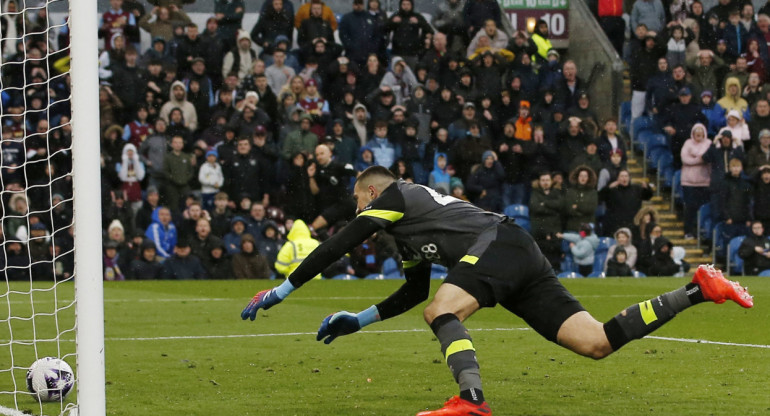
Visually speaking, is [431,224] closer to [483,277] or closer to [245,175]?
[483,277]

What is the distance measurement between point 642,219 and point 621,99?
4.28 m

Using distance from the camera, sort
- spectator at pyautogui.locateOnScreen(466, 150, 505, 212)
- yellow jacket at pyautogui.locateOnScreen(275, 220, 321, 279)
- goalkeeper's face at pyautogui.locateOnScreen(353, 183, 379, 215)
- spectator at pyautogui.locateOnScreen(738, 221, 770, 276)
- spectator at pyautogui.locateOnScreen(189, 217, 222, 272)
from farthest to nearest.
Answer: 1. spectator at pyautogui.locateOnScreen(738, 221, 770, 276)
2. spectator at pyautogui.locateOnScreen(466, 150, 505, 212)
3. spectator at pyautogui.locateOnScreen(189, 217, 222, 272)
4. yellow jacket at pyautogui.locateOnScreen(275, 220, 321, 279)
5. goalkeeper's face at pyautogui.locateOnScreen(353, 183, 379, 215)

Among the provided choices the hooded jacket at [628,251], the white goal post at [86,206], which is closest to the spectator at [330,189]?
the hooded jacket at [628,251]

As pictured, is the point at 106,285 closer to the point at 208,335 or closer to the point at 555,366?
the point at 208,335

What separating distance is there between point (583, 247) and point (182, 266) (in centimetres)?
635

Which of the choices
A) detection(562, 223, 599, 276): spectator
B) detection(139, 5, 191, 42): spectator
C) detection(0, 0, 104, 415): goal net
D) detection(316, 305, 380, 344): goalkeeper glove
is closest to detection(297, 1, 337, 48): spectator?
detection(139, 5, 191, 42): spectator

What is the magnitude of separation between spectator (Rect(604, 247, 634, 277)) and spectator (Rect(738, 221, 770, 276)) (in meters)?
2.04

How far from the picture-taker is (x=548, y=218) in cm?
1883

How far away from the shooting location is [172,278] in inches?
703

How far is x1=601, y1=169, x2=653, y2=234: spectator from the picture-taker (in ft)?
63.4

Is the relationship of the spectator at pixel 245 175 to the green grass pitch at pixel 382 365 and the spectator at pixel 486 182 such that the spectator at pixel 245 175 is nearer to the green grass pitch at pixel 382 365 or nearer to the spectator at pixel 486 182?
the spectator at pixel 486 182

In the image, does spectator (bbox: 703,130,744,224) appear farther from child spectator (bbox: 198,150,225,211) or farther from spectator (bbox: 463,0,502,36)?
child spectator (bbox: 198,150,225,211)

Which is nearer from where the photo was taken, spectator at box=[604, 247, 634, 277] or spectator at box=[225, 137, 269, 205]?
spectator at box=[225, 137, 269, 205]

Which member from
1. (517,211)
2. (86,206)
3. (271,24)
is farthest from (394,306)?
(271,24)
